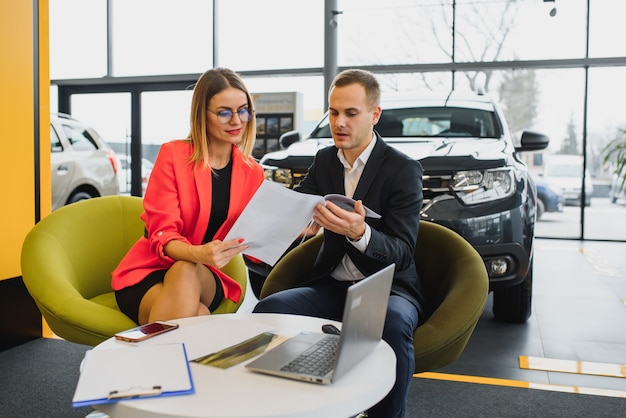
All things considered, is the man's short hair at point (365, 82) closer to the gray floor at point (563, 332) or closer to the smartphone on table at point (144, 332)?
the smartphone on table at point (144, 332)

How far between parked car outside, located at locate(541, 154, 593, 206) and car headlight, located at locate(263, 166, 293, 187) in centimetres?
593

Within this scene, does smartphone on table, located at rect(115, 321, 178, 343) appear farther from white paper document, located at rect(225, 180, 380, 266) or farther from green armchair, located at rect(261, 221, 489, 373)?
green armchair, located at rect(261, 221, 489, 373)

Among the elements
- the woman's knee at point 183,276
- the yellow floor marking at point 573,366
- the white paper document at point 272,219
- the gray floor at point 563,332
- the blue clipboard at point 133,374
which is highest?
the white paper document at point 272,219

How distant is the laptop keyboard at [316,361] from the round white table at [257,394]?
0.13ft

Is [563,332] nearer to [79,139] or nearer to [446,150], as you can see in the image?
[446,150]

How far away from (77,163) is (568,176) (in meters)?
6.33

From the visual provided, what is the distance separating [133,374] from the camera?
137 cm

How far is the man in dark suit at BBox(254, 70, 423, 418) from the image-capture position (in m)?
2.20

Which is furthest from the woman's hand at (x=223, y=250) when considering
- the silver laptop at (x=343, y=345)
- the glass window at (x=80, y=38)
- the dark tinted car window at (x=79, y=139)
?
the glass window at (x=80, y=38)

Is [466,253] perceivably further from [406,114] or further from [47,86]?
[47,86]

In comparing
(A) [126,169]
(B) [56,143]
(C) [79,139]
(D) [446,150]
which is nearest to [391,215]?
(D) [446,150]

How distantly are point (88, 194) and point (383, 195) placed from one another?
572 centimetres

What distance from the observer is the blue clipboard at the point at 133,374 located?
4.15 ft

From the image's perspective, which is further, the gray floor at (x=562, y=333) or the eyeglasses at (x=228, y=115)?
the gray floor at (x=562, y=333)
